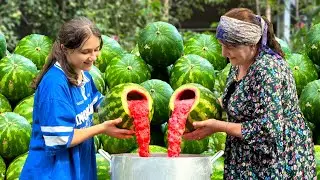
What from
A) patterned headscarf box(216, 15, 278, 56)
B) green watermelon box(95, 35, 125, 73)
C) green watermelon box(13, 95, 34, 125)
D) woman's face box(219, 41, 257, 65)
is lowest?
green watermelon box(13, 95, 34, 125)

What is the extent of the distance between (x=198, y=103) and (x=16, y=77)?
1862 millimetres

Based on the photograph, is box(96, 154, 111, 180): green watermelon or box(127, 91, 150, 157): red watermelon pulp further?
box(96, 154, 111, 180): green watermelon

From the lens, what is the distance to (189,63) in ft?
17.6

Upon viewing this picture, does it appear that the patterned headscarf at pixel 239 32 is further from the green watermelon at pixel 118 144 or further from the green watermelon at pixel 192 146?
the green watermelon at pixel 118 144

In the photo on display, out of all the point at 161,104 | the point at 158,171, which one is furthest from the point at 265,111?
the point at 161,104

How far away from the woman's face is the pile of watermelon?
885 millimetres

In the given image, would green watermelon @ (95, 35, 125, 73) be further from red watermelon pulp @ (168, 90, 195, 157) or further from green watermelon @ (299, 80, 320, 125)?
red watermelon pulp @ (168, 90, 195, 157)

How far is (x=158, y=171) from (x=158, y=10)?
9366 mm

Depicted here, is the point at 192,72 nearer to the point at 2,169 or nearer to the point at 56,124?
the point at 2,169

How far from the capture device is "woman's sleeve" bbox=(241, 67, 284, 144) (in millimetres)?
3820

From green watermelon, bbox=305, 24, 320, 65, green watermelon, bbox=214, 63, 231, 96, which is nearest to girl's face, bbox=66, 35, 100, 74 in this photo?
green watermelon, bbox=214, 63, 231, 96

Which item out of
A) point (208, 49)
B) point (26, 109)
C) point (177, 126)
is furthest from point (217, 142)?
point (26, 109)

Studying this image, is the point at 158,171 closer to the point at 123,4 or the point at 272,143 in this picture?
the point at 272,143

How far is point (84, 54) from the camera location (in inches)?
151
